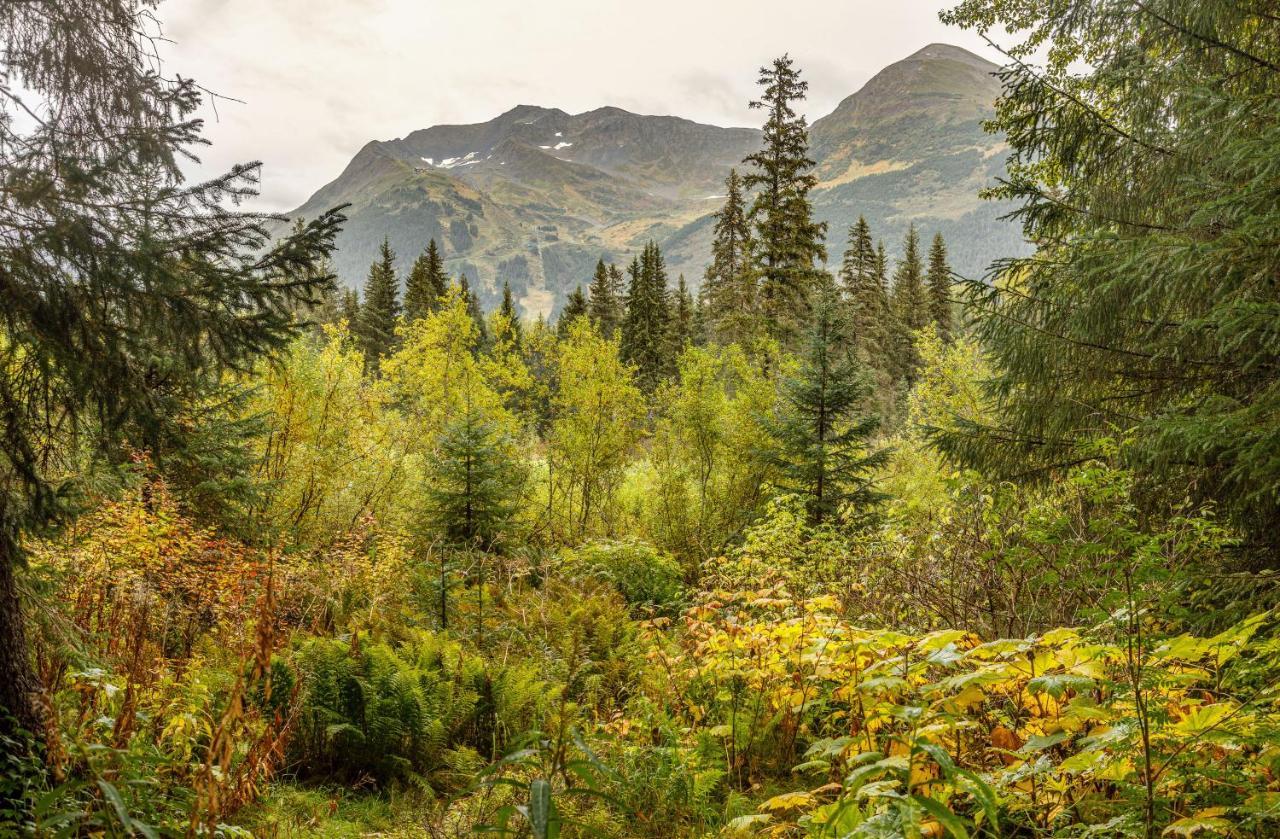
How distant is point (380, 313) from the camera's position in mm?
43688

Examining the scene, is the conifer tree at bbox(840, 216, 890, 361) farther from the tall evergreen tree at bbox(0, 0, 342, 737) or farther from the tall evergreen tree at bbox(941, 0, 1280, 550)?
the tall evergreen tree at bbox(0, 0, 342, 737)

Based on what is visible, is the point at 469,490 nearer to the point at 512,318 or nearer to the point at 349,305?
the point at 512,318

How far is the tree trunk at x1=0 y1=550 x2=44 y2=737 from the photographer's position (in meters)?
2.97

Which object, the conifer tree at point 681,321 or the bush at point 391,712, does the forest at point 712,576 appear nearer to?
the bush at point 391,712

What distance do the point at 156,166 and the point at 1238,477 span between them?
6363mm

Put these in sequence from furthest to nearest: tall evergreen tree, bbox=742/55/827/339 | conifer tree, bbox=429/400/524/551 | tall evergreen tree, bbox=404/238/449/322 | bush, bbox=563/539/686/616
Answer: tall evergreen tree, bbox=404/238/449/322, tall evergreen tree, bbox=742/55/827/339, bush, bbox=563/539/686/616, conifer tree, bbox=429/400/524/551

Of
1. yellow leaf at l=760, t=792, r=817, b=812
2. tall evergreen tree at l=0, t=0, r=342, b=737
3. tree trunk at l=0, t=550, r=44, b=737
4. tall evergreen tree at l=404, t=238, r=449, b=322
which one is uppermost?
tall evergreen tree at l=404, t=238, r=449, b=322

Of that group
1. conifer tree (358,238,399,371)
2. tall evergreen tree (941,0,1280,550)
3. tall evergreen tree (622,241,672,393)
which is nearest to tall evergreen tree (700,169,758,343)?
tall evergreen tree (622,241,672,393)

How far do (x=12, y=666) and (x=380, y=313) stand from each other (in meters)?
44.0

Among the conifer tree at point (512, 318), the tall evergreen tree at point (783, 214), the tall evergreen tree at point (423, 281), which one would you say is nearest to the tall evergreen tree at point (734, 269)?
the tall evergreen tree at point (783, 214)

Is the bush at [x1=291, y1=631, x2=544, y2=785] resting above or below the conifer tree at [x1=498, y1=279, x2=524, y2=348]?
below

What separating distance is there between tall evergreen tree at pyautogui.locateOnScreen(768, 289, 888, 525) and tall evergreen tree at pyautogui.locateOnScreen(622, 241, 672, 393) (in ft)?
81.9

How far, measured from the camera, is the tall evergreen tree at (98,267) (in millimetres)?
2809

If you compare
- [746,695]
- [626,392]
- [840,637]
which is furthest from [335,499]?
[840,637]
